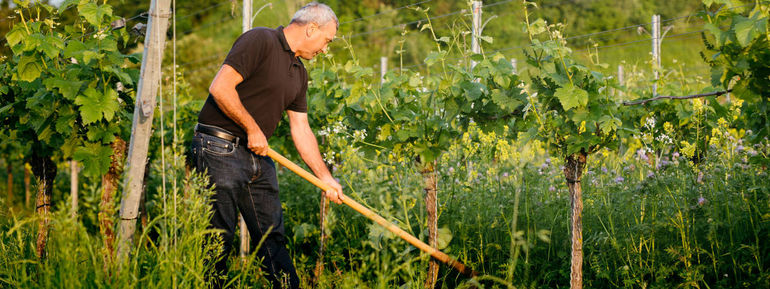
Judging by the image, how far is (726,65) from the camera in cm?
228

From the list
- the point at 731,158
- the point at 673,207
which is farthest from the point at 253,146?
the point at 731,158

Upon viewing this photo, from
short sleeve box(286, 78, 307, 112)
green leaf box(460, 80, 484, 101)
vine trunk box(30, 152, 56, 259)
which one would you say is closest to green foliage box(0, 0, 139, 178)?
vine trunk box(30, 152, 56, 259)

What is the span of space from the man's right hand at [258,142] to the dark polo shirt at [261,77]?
136mm

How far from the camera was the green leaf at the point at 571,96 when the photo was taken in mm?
2539

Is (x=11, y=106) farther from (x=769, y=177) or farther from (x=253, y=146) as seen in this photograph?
(x=769, y=177)

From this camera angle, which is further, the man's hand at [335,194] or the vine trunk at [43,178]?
the vine trunk at [43,178]

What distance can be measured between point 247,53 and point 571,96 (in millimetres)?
1530

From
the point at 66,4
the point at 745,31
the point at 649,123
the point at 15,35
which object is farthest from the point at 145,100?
the point at 649,123

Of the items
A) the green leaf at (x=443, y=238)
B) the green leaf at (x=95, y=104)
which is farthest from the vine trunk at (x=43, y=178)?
the green leaf at (x=443, y=238)

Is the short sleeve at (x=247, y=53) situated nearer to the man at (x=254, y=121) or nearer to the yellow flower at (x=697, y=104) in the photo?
the man at (x=254, y=121)

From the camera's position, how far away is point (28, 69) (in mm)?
3582

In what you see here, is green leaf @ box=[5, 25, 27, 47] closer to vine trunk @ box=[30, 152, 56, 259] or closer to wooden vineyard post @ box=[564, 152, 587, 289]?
vine trunk @ box=[30, 152, 56, 259]

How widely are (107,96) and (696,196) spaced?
10.6ft

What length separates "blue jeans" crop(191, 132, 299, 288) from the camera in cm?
308
